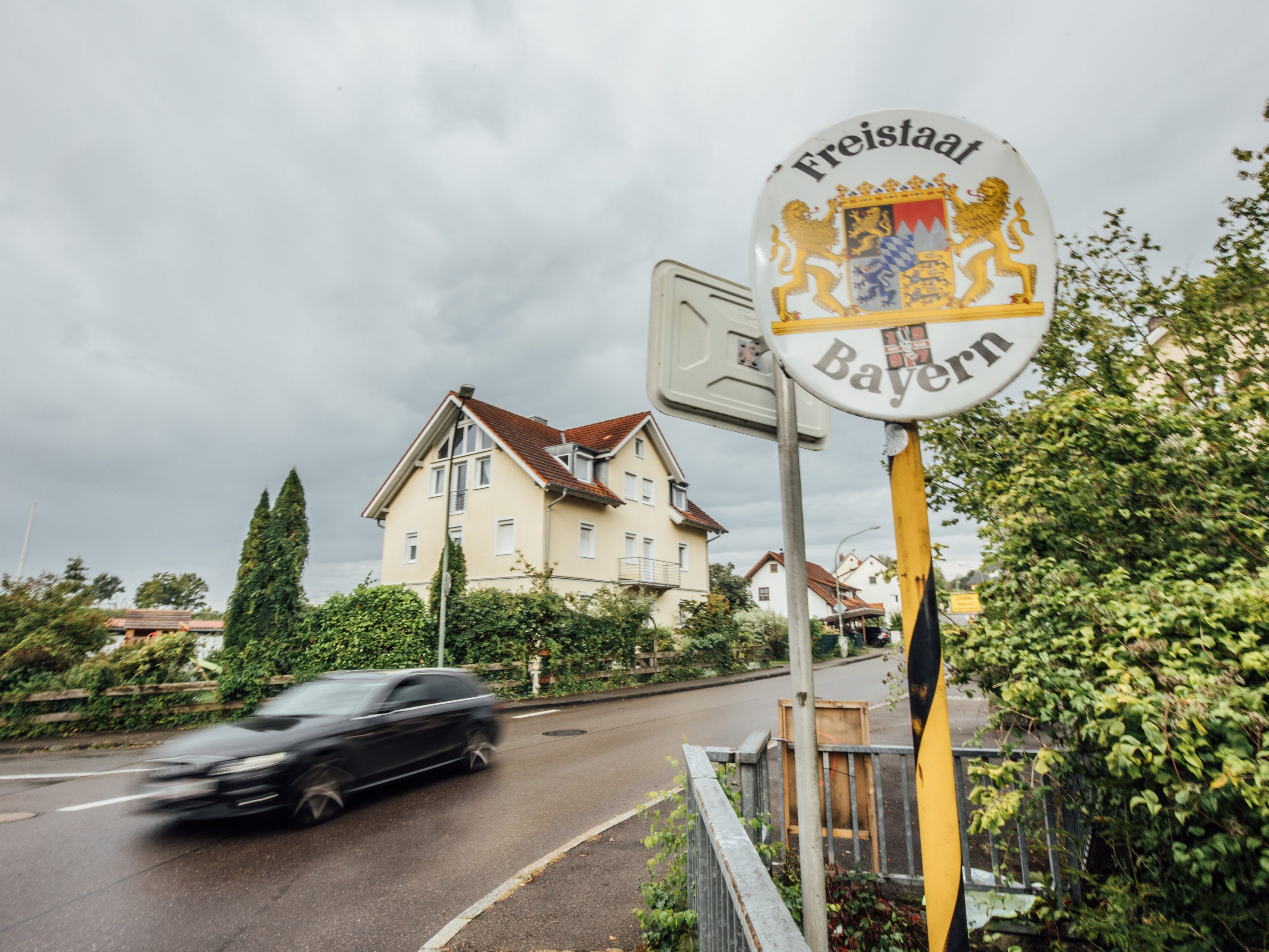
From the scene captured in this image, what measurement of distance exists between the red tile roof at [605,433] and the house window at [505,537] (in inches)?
222

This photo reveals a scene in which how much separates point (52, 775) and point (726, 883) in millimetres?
11861

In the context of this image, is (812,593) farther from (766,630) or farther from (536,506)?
(536,506)

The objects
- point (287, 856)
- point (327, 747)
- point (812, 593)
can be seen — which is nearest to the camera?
point (287, 856)

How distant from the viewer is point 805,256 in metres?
1.76

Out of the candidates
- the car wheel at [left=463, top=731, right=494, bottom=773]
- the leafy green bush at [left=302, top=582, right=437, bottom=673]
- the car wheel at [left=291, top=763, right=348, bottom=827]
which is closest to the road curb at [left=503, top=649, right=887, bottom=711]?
the leafy green bush at [left=302, top=582, right=437, bottom=673]

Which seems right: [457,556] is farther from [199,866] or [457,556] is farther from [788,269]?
[788,269]

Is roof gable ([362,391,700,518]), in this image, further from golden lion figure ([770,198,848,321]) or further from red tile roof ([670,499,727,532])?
golden lion figure ([770,198,848,321])

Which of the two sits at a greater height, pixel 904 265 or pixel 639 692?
pixel 904 265

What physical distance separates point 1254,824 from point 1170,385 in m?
2.73

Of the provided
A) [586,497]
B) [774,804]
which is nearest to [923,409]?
[774,804]

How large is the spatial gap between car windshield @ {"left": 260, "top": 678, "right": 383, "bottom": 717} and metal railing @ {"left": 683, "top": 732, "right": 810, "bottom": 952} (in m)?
5.45

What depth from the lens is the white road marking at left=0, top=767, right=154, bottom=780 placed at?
9.15 metres

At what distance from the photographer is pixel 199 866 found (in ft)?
17.7

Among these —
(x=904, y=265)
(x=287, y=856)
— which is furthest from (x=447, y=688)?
(x=904, y=265)
